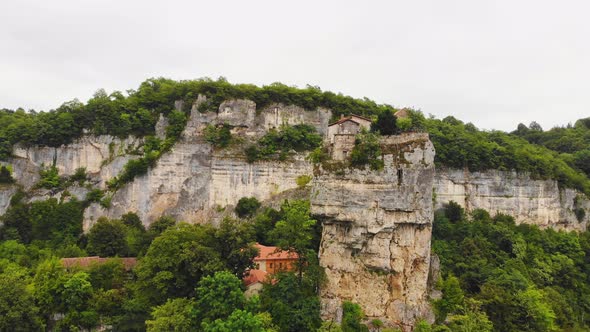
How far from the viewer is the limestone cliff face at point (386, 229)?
75.7ft

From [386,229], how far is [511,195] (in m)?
25.5

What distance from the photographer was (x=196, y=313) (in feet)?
66.7

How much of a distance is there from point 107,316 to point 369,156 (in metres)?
18.6

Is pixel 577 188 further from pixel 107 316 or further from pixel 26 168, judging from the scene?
pixel 26 168

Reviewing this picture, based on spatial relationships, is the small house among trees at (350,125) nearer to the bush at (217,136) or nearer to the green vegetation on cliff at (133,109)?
the green vegetation on cliff at (133,109)

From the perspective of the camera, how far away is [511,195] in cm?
4200

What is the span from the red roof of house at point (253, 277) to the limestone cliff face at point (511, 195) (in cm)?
2380

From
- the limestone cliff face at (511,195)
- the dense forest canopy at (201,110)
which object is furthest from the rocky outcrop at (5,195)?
the limestone cliff face at (511,195)

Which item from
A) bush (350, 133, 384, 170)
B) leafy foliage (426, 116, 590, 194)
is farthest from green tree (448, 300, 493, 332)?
leafy foliage (426, 116, 590, 194)

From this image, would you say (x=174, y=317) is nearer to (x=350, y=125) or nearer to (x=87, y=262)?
(x=87, y=262)

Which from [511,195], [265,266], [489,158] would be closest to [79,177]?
[265,266]

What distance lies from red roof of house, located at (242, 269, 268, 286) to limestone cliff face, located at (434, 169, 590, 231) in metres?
23.8

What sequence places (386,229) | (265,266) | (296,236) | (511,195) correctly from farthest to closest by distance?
(511,195)
(265,266)
(296,236)
(386,229)

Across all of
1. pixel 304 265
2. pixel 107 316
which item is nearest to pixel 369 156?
pixel 304 265
